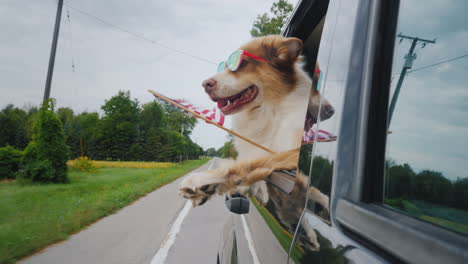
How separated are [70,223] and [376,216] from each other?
6.25 meters

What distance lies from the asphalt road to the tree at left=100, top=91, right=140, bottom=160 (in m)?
27.9

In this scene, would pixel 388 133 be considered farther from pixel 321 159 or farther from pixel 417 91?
pixel 321 159

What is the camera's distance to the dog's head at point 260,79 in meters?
1.75

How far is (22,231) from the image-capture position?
16.4 ft

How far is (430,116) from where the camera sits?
0.64 meters

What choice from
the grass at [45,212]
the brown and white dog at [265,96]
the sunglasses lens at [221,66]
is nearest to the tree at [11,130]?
the grass at [45,212]

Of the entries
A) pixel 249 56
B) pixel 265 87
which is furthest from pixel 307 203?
pixel 249 56

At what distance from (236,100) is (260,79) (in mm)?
186

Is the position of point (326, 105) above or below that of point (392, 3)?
below

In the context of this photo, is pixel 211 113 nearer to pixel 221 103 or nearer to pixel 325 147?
pixel 221 103

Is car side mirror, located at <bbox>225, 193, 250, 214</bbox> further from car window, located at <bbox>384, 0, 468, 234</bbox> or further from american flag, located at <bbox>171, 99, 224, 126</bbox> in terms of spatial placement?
car window, located at <bbox>384, 0, 468, 234</bbox>

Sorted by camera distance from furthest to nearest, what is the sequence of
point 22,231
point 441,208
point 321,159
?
point 22,231, point 321,159, point 441,208

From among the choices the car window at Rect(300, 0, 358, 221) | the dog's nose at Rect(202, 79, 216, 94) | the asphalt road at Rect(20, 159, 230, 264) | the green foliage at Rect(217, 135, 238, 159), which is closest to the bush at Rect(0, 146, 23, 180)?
the asphalt road at Rect(20, 159, 230, 264)

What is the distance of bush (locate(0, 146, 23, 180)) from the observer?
37.9 ft
